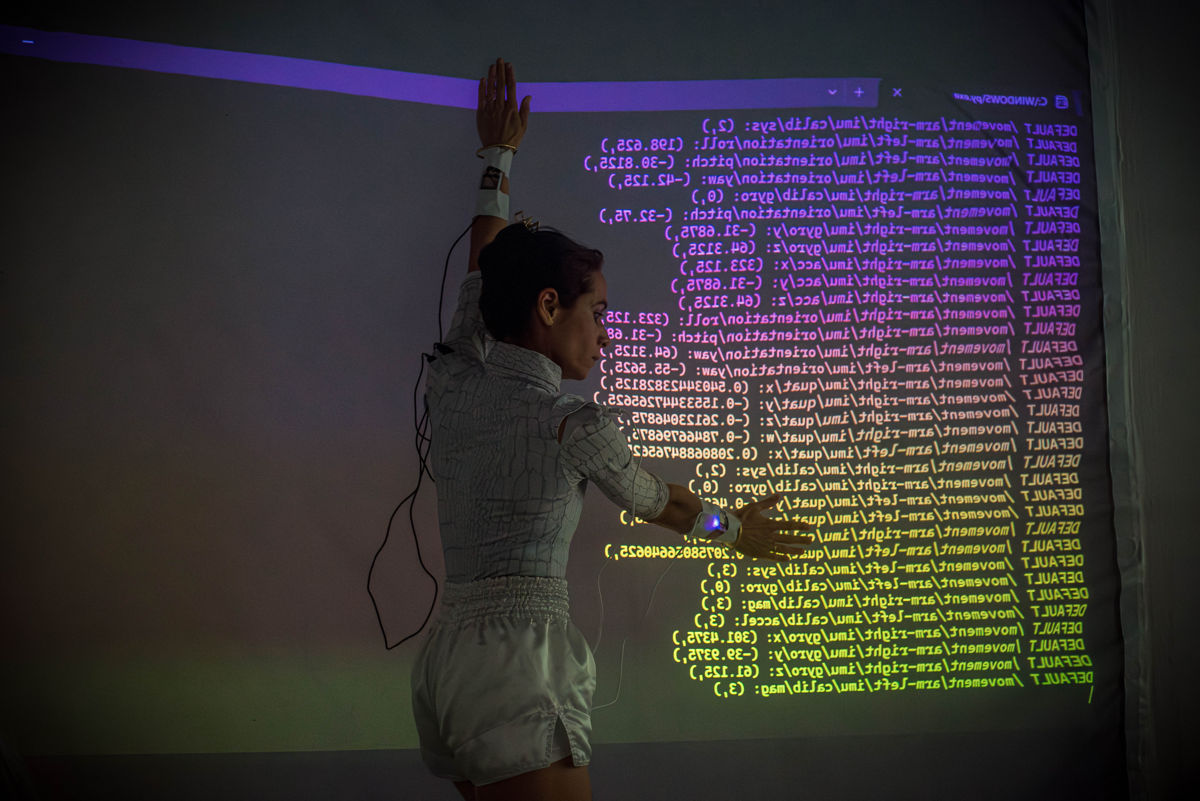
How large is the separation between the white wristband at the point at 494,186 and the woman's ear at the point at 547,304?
47 cm

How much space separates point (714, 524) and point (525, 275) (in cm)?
64

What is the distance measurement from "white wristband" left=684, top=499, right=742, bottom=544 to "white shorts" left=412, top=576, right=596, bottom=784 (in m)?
0.31

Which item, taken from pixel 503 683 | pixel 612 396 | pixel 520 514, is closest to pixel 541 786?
pixel 503 683

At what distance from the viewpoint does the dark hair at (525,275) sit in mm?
1523

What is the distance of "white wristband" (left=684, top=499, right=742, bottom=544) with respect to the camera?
1560mm

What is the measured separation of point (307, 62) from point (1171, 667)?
3.22 metres

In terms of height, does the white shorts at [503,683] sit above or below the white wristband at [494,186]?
below

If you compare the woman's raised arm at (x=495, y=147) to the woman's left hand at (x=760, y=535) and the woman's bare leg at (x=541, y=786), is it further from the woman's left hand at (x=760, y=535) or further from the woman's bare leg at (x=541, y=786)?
the woman's bare leg at (x=541, y=786)

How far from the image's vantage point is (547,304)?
1525mm

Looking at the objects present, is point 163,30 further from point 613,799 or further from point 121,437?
point 613,799

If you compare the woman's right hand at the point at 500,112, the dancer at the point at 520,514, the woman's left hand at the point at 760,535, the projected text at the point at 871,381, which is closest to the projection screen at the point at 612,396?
the projected text at the point at 871,381

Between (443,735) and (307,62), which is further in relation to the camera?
(307,62)

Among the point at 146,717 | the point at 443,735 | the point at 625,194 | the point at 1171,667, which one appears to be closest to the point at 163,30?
the point at 625,194

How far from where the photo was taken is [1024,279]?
92.3 inches
